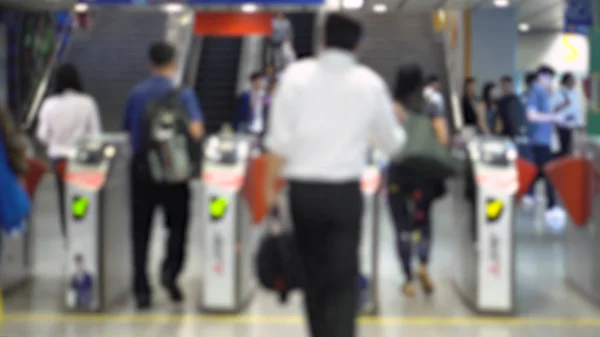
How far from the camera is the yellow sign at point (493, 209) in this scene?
6.04 meters

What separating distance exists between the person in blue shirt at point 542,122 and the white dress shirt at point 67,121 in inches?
208

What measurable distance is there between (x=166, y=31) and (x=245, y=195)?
14598 millimetres

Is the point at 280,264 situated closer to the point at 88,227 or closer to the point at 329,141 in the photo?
the point at 329,141

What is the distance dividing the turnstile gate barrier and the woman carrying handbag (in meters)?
0.97

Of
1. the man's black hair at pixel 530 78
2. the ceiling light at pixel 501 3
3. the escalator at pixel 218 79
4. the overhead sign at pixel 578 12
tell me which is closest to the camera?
the overhead sign at pixel 578 12

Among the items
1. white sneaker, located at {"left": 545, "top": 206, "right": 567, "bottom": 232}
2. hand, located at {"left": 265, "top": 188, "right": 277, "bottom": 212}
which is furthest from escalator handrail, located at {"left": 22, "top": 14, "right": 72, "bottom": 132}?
hand, located at {"left": 265, "top": 188, "right": 277, "bottom": 212}

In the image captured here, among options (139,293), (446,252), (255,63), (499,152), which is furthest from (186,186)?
(255,63)

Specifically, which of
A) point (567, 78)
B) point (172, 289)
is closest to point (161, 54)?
point (172, 289)

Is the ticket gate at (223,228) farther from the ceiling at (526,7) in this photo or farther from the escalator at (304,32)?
the escalator at (304,32)

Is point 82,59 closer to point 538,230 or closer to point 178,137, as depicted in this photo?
point 538,230

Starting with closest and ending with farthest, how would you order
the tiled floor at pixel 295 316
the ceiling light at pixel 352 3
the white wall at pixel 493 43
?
1. the tiled floor at pixel 295 316
2. the ceiling light at pixel 352 3
3. the white wall at pixel 493 43

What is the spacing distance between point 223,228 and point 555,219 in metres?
5.19

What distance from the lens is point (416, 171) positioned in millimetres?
6082

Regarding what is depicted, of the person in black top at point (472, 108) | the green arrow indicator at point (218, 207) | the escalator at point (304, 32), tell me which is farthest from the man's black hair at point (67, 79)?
the escalator at point (304, 32)
